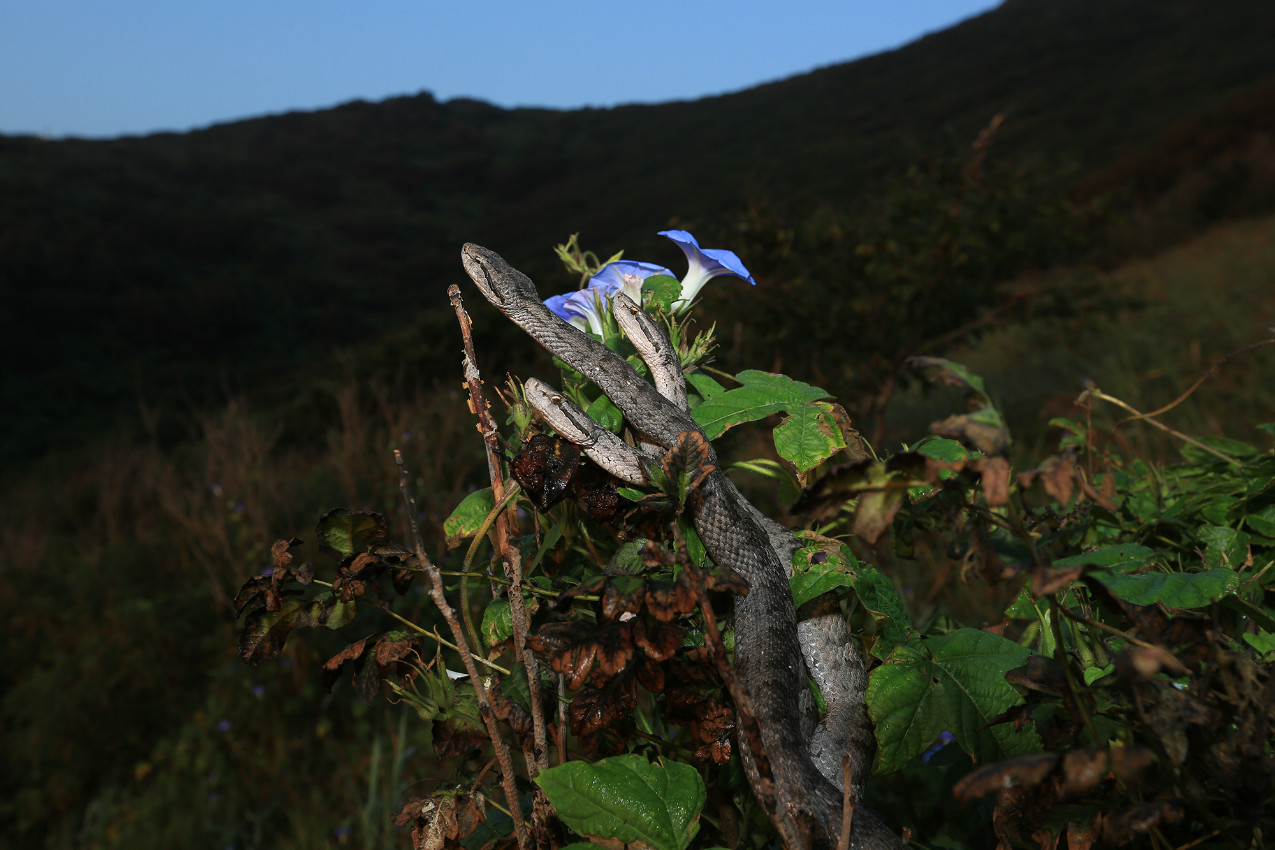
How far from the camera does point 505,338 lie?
11898 mm

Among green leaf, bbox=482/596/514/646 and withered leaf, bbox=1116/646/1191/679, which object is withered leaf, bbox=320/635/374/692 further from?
withered leaf, bbox=1116/646/1191/679

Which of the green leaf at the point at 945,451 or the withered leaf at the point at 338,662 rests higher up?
the green leaf at the point at 945,451

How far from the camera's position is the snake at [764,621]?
2.41 feet

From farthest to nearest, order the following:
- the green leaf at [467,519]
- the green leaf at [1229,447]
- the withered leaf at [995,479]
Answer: the green leaf at [1229,447] → the green leaf at [467,519] → the withered leaf at [995,479]

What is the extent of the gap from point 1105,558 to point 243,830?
164 inches

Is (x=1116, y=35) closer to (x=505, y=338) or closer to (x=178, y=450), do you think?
(x=505, y=338)

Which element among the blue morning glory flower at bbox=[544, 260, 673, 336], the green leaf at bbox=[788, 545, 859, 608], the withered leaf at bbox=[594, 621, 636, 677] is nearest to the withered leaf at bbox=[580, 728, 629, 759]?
the withered leaf at bbox=[594, 621, 636, 677]

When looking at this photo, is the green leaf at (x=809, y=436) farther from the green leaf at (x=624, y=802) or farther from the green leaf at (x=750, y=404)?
the green leaf at (x=624, y=802)

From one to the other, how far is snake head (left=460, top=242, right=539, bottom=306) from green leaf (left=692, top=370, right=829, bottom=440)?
0.42 m

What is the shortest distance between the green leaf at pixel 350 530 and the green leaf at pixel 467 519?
10cm

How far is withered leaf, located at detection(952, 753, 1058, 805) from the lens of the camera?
53 centimetres

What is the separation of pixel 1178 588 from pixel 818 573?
424mm

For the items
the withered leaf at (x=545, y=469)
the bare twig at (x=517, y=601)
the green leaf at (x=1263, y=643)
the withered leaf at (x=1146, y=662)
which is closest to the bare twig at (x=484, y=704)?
the bare twig at (x=517, y=601)

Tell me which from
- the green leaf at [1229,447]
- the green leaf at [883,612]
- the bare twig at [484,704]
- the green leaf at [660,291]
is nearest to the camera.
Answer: the bare twig at [484,704]
